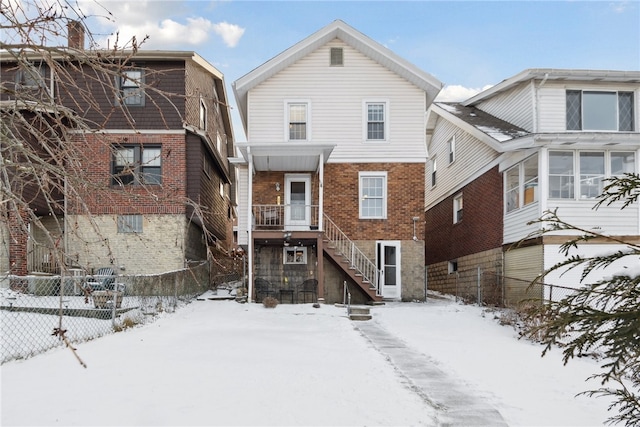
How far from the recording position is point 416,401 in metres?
6.07

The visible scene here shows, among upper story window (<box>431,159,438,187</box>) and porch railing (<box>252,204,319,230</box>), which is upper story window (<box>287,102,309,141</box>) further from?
upper story window (<box>431,159,438,187</box>)

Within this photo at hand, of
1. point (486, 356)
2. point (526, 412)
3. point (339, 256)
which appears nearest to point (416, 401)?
point (526, 412)

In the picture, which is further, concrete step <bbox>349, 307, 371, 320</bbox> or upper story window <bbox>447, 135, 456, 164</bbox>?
upper story window <bbox>447, 135, 456, 164</bbox>

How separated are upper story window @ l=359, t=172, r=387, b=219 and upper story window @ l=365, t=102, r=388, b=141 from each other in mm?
1418

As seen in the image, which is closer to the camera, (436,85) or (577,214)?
(577,214)

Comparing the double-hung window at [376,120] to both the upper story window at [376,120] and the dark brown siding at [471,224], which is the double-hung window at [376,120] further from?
the dark brown siding at [471,224]

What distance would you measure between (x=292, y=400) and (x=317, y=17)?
593 inches

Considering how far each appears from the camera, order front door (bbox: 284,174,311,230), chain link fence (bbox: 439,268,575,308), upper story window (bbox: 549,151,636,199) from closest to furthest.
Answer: chain link fence (bbox: 439,268,575,308), upper story window (bbox: 549,151,636,199), front door (bbox: 284,174,311,230)

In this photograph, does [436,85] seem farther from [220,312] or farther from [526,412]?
[526,412]

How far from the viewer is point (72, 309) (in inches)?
369

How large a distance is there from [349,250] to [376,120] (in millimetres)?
4936

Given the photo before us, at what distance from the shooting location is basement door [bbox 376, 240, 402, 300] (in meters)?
17.6

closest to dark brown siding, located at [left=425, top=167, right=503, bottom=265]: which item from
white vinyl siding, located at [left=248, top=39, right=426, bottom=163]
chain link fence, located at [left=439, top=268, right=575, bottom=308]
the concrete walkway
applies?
chain link fence, located at [left=439, top=268, right=575, bottom=308]

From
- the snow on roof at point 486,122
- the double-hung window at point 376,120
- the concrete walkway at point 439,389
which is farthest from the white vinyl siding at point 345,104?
the concrete walkway at point 439,389
